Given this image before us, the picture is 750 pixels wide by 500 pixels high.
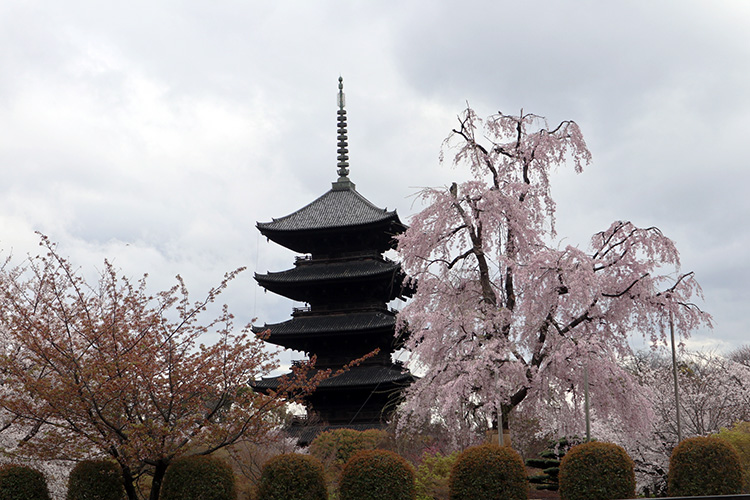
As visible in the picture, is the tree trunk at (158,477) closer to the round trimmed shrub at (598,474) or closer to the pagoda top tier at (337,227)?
the round trimmed shrub at (598,474)

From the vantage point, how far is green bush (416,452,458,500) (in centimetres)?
1762

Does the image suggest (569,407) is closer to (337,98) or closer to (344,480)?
(344,480)

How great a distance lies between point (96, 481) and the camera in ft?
46.2

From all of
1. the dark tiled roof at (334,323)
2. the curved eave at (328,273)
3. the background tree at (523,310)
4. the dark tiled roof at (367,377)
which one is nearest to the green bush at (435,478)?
the background tree at (523,310)

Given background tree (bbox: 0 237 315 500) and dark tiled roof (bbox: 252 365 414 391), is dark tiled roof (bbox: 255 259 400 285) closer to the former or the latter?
dark tiled roof (bbox: 252 365 414 391)

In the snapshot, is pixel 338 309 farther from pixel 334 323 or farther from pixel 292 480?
pixel 292 480

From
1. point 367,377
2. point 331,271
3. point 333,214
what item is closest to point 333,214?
point 333,214

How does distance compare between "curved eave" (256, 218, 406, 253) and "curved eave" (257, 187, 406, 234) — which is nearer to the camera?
"curved eave" (256, 218, 406, 253)

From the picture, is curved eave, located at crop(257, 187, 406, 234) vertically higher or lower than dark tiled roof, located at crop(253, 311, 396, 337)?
higher

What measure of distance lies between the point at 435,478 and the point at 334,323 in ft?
46.5

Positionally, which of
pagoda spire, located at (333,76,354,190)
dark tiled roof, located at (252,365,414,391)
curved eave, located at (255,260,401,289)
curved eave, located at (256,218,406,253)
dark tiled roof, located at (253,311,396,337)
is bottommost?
dark tiled roof, located at (252,365,414,391)

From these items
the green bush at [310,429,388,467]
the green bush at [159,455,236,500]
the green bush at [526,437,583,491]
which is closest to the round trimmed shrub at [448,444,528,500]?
the green bush at [159,455,236,500]

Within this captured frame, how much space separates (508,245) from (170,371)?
8309mm

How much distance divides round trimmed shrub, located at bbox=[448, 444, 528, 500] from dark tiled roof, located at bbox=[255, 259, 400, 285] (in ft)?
A: 53.9
